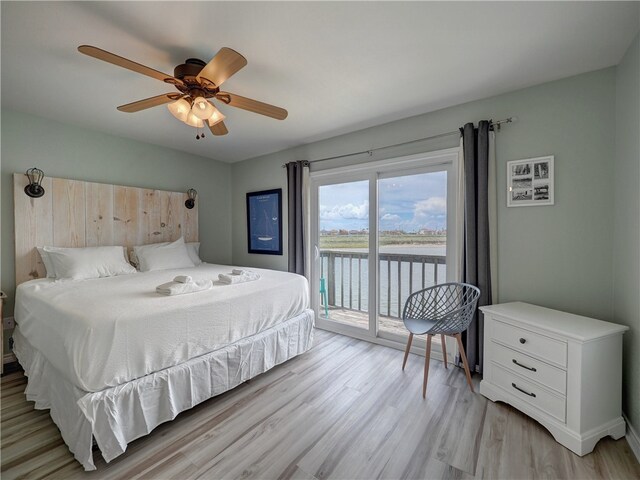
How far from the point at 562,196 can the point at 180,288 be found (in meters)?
3.03

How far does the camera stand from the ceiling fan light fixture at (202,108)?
1861 millimetres

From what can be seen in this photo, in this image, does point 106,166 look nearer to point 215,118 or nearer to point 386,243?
point 215,118

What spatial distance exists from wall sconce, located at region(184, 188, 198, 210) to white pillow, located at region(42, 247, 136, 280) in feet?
4.04

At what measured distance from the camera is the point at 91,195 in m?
3.11

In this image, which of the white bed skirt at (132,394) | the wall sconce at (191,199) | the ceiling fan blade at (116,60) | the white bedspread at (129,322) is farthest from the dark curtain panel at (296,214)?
the ceiling fan blade at (116,60)

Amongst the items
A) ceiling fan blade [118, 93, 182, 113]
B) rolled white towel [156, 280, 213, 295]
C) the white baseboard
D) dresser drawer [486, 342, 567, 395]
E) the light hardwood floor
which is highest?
ceiling fan blade [118, 93, 182, 113]

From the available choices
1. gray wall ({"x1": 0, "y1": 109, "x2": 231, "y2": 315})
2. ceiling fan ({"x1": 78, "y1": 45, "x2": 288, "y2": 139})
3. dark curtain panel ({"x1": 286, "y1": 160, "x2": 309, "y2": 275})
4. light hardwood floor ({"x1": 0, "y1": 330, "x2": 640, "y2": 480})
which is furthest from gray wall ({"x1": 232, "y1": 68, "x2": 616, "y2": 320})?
gray wall ({"x1": 0, "y1": 109, "x2": 231, "y2": 315})

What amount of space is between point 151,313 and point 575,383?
2574mm

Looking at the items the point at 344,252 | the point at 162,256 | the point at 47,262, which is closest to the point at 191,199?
the point at 162,256

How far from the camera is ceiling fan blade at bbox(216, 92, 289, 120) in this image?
1911 mm

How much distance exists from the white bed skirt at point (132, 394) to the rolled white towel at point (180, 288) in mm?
500

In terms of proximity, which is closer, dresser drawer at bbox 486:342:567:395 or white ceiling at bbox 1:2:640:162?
white ceiling at bbox 1:2:640:162

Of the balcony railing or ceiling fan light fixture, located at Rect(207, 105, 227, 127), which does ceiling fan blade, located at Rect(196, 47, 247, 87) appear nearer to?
ceiling fan light fixture, located at Rect(207, 105, 227, 127)

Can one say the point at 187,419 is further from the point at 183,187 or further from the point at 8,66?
the point at 183,187
